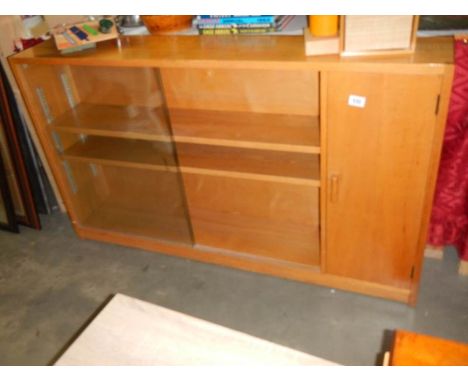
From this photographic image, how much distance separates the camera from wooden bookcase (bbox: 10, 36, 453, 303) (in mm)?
1447

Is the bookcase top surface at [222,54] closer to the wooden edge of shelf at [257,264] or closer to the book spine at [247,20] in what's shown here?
the book spine at [247,20]

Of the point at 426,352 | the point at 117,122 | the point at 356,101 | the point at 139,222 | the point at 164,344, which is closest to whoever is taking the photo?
the point at 426,352

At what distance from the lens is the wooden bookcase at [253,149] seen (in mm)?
1447

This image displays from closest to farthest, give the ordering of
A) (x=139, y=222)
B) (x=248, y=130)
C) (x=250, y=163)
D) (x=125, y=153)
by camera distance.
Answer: (x=248, y=130)
(x=250, y=163)
(x=125, y=153)
(x=139, y=222)

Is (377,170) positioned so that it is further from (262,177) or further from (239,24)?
(239,24)

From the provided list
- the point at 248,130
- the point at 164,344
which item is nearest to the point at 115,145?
the point at 248,130

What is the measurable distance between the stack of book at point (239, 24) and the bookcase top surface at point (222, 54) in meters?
0.03

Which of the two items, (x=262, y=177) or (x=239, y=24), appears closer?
(x=239, y=24)

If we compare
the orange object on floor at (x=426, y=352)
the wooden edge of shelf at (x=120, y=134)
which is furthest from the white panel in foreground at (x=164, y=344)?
the wooden edge of shelf at (x=120, y=134)

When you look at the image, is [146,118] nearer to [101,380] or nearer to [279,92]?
[279,92]

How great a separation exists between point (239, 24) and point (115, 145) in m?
0.90

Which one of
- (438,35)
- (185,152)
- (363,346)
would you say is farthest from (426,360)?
(185,152)

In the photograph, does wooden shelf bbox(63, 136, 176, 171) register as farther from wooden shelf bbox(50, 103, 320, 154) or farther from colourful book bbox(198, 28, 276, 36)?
colourful book bbox(198, 28, 276, 36)

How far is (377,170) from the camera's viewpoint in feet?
5.15
